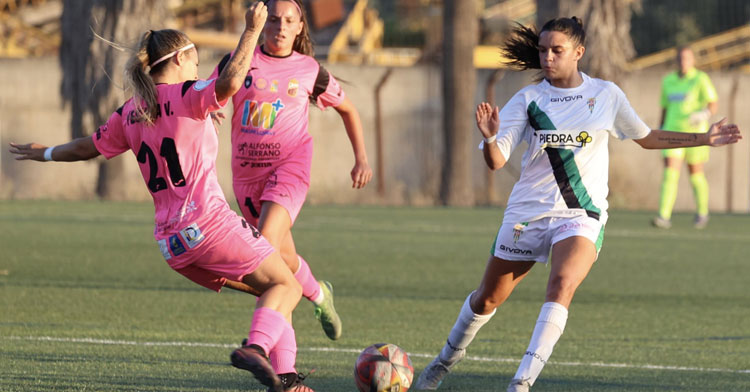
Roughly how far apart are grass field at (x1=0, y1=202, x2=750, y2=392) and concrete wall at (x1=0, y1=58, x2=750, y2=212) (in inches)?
202

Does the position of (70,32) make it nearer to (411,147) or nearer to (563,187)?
(411,147)

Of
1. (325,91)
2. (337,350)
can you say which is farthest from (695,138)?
(337,350)

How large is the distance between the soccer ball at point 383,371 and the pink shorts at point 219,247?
0.86 meters

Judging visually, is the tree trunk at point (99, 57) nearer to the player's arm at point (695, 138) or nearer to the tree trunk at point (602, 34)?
the tree trunk at point (602, 34)

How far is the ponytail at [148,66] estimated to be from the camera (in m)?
5.08

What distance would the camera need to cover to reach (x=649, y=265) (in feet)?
41.5

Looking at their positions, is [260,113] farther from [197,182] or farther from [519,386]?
[519,386]

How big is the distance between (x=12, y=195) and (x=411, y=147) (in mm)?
7145

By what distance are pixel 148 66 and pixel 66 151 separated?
743mm

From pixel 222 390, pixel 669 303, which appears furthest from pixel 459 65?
pixel 222 390

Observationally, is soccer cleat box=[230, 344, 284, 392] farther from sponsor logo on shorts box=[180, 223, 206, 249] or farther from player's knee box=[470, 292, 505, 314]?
player's knee box=[470, 292, 505, 314]

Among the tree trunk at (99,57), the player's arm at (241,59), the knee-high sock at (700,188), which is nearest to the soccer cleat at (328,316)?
the player's arm at (241,59)

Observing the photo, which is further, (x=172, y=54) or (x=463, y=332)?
(x=463, y=332)

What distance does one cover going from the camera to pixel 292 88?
7105mm
